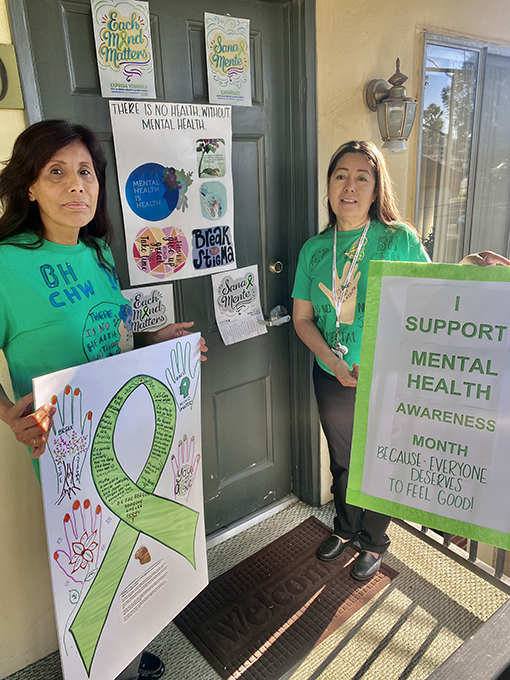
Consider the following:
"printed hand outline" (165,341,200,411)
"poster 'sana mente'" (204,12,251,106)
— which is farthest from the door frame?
"printed hand outline" (165,341,200,411)

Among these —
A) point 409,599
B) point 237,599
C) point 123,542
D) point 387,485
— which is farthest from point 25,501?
point 409,599

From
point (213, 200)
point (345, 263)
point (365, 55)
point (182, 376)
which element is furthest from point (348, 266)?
point (365, 55)

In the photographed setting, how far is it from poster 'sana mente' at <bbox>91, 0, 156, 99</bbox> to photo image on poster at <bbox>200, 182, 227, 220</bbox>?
41 centimetres

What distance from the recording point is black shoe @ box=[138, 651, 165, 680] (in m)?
1.66

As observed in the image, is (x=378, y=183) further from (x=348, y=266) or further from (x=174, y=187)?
(x=174, y=187)

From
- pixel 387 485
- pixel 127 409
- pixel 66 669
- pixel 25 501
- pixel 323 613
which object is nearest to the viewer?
pixel 387 485

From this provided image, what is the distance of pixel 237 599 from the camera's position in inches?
78.7

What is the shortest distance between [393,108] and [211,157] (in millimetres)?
882

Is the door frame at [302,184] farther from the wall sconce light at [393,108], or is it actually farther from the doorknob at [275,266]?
the wall sconce light at [393,108]

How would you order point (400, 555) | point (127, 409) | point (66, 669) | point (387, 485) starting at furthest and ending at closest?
point (400, 555) < point (127, 409) < point (66, 669) < point (387, 485)

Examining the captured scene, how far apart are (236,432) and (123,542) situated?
1.01 metres

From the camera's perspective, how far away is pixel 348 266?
174 cm

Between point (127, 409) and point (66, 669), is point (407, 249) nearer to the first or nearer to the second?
point (127, 409)

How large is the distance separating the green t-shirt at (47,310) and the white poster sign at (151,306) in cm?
50
